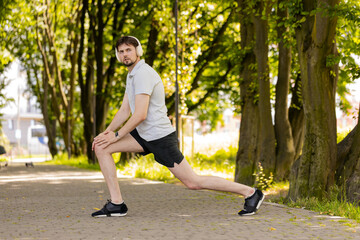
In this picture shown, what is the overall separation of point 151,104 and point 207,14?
1554cm

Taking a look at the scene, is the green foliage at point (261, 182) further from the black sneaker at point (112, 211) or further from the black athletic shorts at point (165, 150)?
the black athletic shorts at point (165, 150)

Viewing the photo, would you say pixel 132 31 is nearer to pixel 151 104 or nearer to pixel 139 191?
pixel 139 191

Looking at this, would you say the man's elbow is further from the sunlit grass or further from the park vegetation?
the sunlit grass

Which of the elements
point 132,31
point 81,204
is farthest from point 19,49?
point 81,204

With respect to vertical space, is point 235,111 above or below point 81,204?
above

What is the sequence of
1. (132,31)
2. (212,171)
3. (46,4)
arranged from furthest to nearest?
1. (46,4)
2. (132,31)
3. (212,171)

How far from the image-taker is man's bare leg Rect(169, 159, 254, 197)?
708 cm

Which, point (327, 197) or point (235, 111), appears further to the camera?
point (235, 111)

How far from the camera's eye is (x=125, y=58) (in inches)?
283

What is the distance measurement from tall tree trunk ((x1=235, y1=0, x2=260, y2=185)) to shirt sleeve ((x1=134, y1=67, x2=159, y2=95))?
22.6 feet

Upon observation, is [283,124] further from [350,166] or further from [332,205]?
[332,205]

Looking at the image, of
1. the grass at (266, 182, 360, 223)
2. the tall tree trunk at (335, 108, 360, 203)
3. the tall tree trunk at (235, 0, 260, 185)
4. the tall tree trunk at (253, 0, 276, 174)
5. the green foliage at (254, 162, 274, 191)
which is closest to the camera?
the grass at (266, 182, 360, 223)

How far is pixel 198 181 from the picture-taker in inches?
280

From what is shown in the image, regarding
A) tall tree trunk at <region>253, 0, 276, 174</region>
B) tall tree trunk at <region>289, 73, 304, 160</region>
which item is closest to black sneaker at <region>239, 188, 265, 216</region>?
tall tree trunk at <region>253, 0, 276, 174</region>
